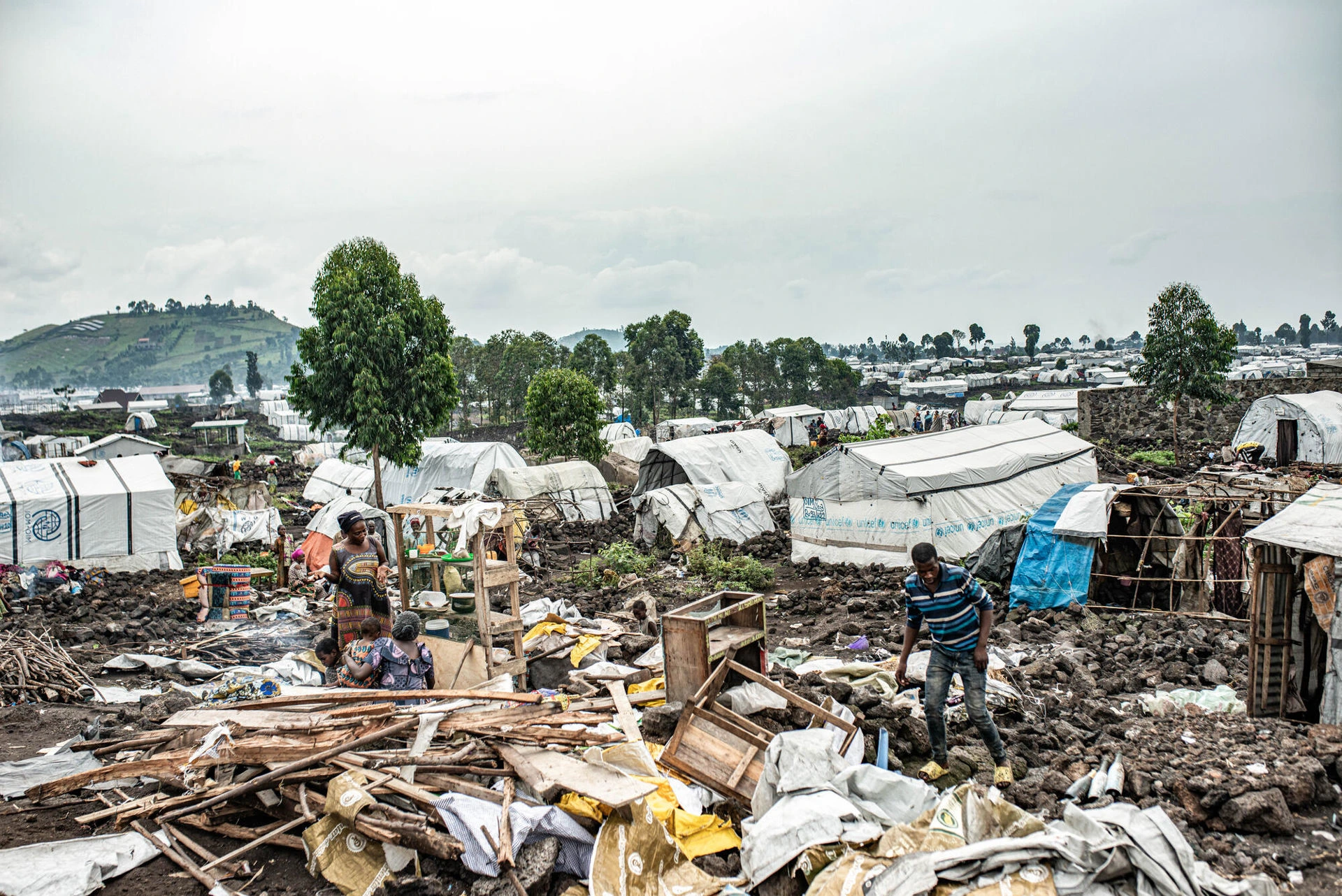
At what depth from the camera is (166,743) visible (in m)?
5.84

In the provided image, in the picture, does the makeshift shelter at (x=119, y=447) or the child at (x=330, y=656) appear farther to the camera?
the makeshift shelter at (x=119, y=447)

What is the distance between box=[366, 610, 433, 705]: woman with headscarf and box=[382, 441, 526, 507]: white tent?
1532cm

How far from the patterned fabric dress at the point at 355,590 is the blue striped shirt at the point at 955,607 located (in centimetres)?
480

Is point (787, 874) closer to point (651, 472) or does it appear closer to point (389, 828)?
point (389, 828)

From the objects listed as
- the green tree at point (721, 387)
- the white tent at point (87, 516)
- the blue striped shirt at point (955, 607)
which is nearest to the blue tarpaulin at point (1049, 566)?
the blue striped shirt at point (955, 607)

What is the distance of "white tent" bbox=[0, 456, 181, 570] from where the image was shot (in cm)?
1475

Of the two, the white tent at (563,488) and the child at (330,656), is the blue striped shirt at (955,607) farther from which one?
the white tent at (563,488)

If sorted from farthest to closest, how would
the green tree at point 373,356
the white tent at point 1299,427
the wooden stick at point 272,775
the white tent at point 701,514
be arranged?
the white tent at point 1299,427 < the green tree at point 373,356 < the white tent at point 701,514 < the wooden stick at point 272,775

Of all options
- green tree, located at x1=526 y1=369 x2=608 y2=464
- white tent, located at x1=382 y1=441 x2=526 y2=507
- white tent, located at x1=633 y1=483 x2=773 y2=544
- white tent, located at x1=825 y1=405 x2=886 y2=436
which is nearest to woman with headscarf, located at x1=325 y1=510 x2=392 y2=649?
white tent, located at x1=633 y1=483 x2=773 y2=544

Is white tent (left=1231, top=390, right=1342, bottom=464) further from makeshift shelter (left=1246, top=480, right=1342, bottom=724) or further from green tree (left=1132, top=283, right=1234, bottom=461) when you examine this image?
makeshift shelter (left=1246, top=480, right=1342, bottom=724)

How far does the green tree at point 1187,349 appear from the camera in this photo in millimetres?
27062

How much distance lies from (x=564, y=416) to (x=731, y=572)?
13.1 meters

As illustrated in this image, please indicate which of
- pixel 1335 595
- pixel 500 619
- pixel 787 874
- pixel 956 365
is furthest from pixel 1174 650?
pixel 956 365

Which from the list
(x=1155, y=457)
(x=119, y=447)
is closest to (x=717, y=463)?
(x=1155, y=457)
